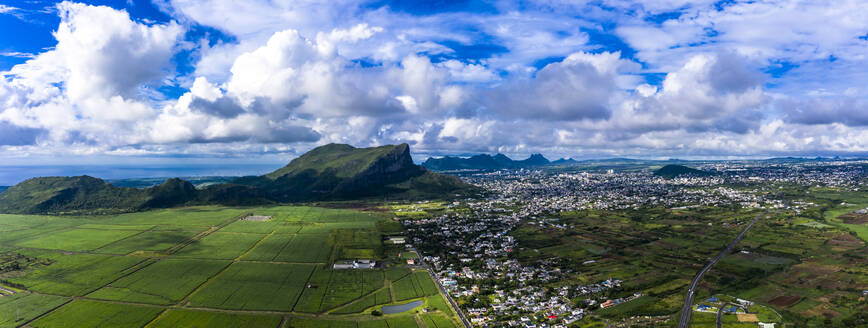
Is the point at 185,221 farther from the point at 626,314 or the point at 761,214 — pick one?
the point at 761,214

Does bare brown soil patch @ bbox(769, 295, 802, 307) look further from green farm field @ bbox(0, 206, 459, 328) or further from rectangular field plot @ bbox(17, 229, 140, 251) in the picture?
rectangular field plot @ bbox(17, 229, 140, 251)

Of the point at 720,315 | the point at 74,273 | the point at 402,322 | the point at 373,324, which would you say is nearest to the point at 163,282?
the point at 74,273

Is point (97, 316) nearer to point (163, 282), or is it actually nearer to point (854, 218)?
point (163, 282)

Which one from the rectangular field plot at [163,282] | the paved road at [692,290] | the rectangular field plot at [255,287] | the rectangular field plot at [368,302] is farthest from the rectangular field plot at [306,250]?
the paved road at [692,290]

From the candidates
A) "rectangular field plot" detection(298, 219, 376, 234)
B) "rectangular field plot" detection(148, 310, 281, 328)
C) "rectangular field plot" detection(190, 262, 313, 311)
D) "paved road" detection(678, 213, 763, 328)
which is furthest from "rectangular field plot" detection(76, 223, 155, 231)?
"paved road" detection(678, 213, 763, 328)

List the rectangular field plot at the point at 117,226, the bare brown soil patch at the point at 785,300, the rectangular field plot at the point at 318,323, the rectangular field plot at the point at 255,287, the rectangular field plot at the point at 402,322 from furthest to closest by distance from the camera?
the rectangular field plot at the point at 117,226, the rectangular field plot at the point at 255,287, the bare brown soil patch at the point at 785,300, the rectangular field plot at the point at 402,322, the rectangular field plot at the point at 318,323

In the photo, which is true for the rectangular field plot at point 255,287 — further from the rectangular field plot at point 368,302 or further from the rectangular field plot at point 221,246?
the rectangular field plot at point 221,246
